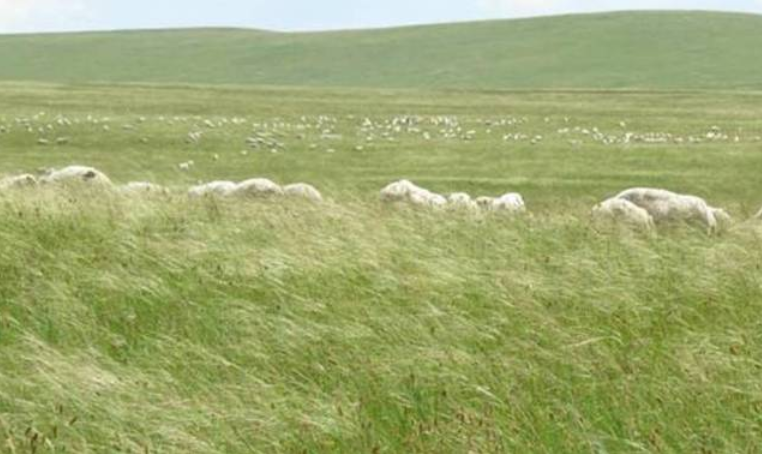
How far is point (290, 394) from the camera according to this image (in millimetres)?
5863

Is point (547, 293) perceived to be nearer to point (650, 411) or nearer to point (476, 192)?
point (650, 411)

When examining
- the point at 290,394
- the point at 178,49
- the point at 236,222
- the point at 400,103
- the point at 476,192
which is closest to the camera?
the point at 290,394

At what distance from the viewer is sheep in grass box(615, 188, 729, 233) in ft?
48.6

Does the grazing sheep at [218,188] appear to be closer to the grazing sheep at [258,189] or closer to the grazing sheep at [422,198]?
the grazing sheep at [258,189]

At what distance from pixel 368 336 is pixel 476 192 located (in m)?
16.4

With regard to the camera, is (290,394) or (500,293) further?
(500,293)

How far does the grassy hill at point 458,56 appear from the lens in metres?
91.2

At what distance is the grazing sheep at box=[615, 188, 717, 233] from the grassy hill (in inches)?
2655

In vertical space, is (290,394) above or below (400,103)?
above

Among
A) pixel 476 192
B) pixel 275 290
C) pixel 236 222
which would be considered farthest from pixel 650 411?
pixel 476 192

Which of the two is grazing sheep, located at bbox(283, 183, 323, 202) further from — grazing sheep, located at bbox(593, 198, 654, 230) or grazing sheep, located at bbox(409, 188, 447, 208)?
grazing sheep, located at bbox(593, 198, 654, 230)

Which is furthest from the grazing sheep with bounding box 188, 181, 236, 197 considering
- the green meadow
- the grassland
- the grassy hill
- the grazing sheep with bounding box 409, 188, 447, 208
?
the grassy hill

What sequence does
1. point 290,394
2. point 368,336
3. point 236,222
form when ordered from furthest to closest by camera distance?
point 236,222, point 368,336, point 290,394

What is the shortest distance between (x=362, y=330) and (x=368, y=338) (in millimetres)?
63
